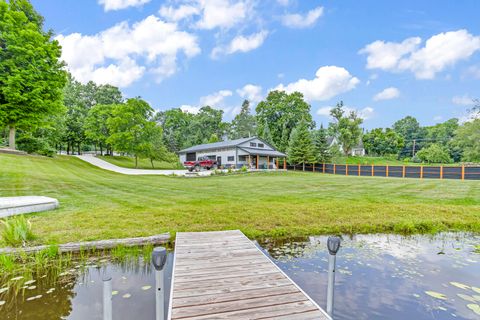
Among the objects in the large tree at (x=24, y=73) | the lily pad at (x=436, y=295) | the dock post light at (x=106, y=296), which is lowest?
the lily pad at (x=436, y=295)

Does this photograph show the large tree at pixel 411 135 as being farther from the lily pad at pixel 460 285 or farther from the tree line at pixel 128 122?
the lily pad at pixel 460 285

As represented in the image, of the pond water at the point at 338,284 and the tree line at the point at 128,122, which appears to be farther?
the tree line at the point at 128,122

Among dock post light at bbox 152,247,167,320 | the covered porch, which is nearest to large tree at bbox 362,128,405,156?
the covered porch

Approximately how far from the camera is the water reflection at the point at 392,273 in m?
2.68

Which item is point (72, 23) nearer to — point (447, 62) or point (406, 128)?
point (447, 62)

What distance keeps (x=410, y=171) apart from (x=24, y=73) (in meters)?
25.8

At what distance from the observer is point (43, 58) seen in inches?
346

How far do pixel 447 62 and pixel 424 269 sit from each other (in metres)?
18.0

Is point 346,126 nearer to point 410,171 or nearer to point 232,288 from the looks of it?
point 410,171

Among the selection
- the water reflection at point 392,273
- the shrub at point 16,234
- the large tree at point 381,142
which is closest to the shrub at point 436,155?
the large tree at point 381,142

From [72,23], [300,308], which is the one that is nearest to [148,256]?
[300,308]

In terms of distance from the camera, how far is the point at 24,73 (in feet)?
26.1

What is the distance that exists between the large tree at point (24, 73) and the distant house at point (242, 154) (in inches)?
766

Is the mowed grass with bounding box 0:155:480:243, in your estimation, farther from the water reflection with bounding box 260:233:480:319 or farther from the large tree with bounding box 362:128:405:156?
the large tree with bounding box 362:128:405:156
